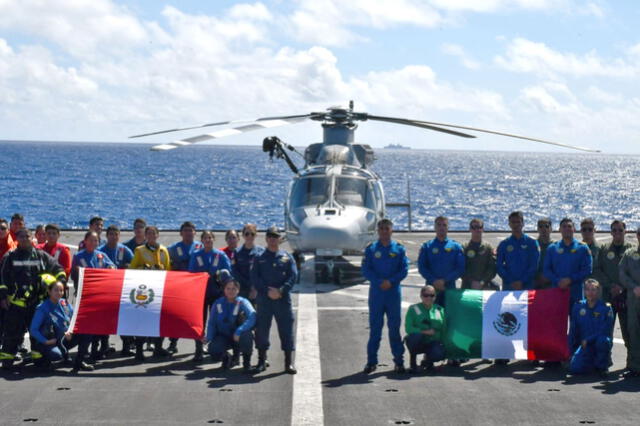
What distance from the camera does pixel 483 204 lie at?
9125 centimetres

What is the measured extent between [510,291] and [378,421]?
146 inches

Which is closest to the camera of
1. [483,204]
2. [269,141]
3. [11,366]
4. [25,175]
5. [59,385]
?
[59,385]

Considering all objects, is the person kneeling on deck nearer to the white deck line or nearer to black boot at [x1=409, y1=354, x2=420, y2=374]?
black boot at [x1=409, y1=354, x2=420, y2=374]

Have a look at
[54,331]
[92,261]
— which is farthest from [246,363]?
[92,261]

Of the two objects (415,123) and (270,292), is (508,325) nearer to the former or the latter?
(270,292)

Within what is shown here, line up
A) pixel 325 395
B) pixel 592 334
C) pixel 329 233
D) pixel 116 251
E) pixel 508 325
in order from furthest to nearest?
pixel 329 233 < pixel 116 251 < pixel 508 325 < pixel 592 334 < pixel 325 395

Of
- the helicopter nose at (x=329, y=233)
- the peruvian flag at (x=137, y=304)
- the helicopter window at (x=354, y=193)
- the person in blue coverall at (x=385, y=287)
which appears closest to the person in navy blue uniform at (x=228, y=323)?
the peruvian flag at (x=137, y=304)

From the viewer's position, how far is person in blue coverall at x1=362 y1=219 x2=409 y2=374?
10.5 metres

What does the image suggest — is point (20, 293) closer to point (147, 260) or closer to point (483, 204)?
point (147, 260)

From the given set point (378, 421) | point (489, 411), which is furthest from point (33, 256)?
point (489, 411)

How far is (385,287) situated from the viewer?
10.5m

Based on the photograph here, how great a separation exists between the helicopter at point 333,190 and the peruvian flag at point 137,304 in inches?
209

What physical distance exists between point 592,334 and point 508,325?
3.56ft

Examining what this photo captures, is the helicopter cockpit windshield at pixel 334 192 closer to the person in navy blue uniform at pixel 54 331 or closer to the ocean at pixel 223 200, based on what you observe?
the person in navy blue uniform at pixel 54 331
